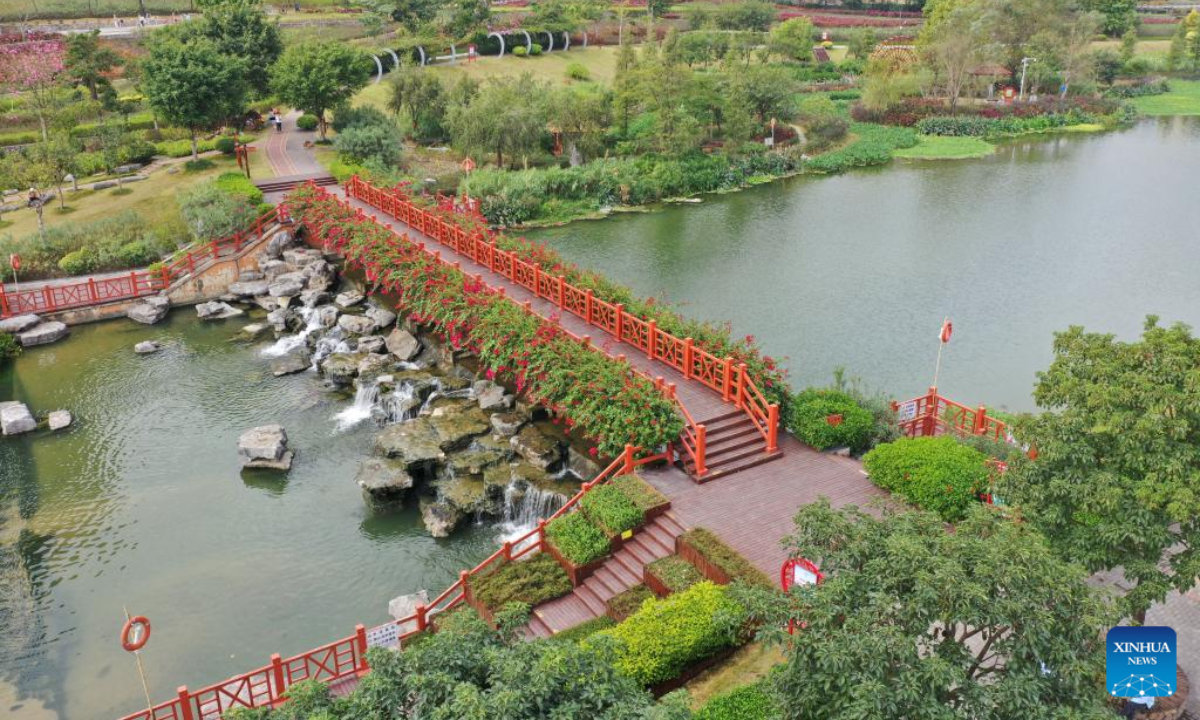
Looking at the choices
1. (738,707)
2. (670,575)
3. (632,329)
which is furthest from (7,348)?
(738,707)

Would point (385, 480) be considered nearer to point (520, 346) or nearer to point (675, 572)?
point (520, 346)

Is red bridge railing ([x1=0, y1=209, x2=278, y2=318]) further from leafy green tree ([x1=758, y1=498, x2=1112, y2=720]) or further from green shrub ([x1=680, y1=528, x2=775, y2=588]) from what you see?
leafy green tree ([x1=758, y1=498, x2=1112, y2=720])

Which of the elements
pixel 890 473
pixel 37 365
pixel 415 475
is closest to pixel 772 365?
pixel 890 473

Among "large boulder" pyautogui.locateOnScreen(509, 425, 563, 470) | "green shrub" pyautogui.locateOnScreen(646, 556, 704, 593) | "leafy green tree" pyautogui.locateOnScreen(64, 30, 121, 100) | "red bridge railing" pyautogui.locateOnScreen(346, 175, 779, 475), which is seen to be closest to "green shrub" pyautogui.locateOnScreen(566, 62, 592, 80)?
"leafy green tree" pyautogui.locateOnScreen(64, 30, 121, 100)

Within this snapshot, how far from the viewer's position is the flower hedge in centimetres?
1903

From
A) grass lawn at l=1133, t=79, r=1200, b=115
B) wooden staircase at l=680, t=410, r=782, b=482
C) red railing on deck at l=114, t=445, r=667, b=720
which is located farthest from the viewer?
grass lawn at l=1133, t=79, r=1200, b=115

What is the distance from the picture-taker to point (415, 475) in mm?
21875

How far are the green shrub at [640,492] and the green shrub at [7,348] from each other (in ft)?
74.6

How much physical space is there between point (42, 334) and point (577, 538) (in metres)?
23.3

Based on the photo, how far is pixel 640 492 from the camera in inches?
700

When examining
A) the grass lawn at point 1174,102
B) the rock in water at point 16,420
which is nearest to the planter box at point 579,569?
the rock in water at point 16,420

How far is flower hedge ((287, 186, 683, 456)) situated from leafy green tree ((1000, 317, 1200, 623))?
7.88 m

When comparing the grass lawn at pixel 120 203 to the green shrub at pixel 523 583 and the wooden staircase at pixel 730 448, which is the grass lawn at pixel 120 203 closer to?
the green shrub at pixel 523 583

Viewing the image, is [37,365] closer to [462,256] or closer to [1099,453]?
[462,256]
